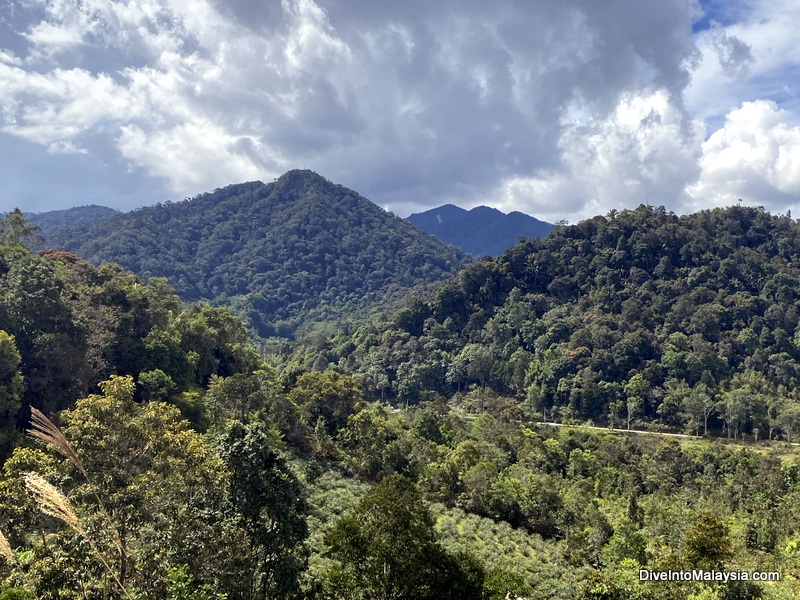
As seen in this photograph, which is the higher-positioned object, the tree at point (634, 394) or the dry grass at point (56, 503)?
the dry grass at point (56, 503)

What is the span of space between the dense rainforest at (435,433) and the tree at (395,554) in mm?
54

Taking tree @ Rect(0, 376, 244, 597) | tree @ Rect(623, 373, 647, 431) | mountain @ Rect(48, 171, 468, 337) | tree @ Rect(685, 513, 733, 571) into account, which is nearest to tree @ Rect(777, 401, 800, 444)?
tree @ Rect(623, 373, 647, 431)

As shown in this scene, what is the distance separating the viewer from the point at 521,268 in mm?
91438

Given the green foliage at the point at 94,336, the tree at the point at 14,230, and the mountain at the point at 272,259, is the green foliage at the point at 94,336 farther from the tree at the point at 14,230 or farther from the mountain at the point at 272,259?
the mountain at the point at 272,259

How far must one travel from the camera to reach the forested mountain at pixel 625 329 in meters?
60.7

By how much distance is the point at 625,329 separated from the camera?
240 feet

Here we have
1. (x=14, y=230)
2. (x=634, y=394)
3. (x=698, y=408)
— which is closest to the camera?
(x=14, y=230)

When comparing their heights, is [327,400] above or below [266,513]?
below

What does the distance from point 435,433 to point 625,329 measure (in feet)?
139

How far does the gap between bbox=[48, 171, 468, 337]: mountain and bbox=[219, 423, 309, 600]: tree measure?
13226cm

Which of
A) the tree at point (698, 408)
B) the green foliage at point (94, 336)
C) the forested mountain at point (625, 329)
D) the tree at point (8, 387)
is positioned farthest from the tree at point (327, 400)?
the tree at point (698, 408)

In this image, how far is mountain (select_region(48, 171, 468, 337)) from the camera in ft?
497

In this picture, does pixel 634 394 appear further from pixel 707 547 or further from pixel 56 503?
pixel 56 503

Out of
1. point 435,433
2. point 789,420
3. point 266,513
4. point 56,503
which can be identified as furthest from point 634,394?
point 56,503
